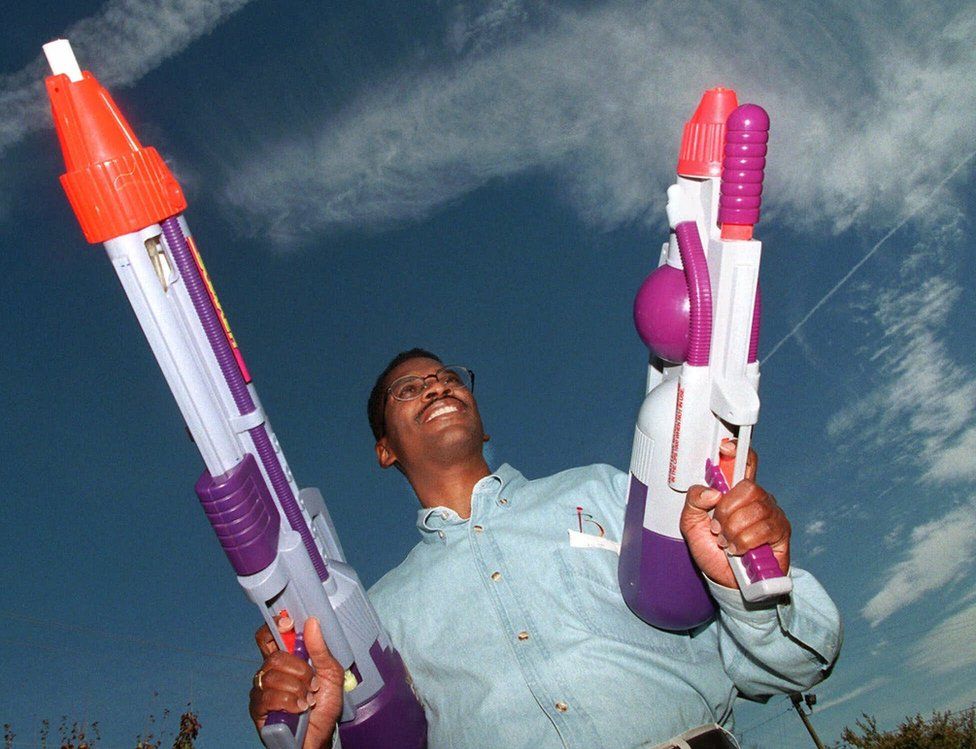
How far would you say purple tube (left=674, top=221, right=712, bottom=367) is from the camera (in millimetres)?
2689

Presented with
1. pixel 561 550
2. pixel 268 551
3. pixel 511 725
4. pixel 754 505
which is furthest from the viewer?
pixel 561 550

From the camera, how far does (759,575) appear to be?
103 inches

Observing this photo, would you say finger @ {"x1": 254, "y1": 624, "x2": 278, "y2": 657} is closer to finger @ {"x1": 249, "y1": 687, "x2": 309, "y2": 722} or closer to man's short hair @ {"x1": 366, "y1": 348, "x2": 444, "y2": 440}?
finger @ {"x1": 249, "y1": 687, "x2": 309, "y2": 722}

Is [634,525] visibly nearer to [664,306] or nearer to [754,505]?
[754,505]

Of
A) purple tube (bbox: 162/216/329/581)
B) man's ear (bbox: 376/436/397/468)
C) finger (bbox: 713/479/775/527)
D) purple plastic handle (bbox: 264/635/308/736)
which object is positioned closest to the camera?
finger (bbox: 713/479/775/527)

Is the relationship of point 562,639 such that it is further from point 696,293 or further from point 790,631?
point 696,293

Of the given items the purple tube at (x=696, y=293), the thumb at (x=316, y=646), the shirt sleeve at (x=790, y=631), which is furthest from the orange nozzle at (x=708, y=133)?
the thumb at (x=316, y=646)

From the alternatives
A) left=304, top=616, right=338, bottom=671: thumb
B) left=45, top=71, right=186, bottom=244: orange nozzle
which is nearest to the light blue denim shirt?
left=304, top=616, right=338, bottom=671: thumb

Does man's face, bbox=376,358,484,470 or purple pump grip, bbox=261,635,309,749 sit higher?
man's face, bbox=376,358,484,470

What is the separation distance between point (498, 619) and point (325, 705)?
24.3 inches

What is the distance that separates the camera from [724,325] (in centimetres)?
269

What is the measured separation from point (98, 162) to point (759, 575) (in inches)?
80.8

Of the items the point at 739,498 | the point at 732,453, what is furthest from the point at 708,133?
the point at 739,498

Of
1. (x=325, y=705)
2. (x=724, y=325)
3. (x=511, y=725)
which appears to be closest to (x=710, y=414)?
(x=724, y=325)
